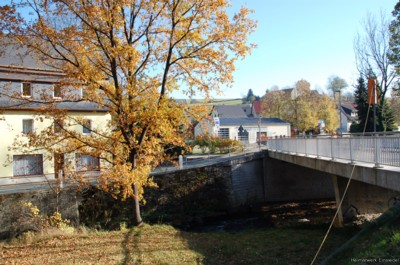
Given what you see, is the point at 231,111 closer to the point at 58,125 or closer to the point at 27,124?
the point at 27,124

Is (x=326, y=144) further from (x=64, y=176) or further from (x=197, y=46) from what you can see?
(x=64, y=176)

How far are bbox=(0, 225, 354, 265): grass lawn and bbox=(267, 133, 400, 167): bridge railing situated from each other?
2967 mm

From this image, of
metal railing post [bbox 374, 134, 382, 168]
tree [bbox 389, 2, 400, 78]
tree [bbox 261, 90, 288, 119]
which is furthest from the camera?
tree [bbox 261, 90, 288, 119]

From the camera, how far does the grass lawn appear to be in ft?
34.2

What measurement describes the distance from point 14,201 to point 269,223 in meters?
12.5

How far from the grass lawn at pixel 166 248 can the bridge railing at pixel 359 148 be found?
9.73ft

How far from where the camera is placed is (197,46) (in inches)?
478

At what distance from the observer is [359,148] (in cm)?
1156

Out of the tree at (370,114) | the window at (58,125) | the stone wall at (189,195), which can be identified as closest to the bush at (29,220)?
the window at (58,125)

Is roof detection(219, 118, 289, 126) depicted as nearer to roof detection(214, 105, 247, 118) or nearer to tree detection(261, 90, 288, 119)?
tree detection(261, 90, 288, 119)

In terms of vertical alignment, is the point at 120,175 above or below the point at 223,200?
above

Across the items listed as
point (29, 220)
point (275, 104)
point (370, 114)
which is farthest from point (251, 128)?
point (29, 220)

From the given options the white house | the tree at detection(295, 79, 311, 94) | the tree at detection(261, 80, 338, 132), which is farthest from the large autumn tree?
the tree at detection(295, 79, 311, 94)

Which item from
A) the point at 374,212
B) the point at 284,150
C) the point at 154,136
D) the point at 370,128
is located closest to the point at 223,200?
the point at 284,150
